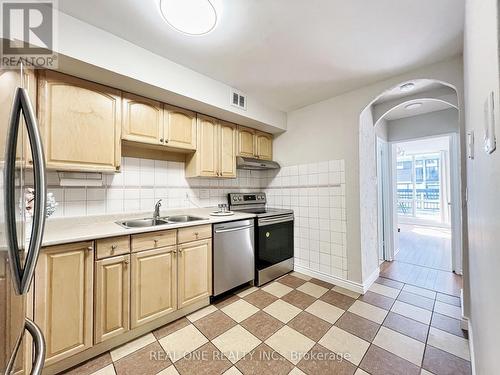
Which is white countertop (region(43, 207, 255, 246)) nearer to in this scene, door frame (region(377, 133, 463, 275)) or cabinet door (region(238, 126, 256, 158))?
cabinet door (region(238, 126, 256, 158))

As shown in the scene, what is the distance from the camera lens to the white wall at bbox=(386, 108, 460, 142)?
3061 millimetres

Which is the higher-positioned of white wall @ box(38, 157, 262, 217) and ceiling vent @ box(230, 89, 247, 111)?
ceiling vent @ box(230, 89, 247, 111)

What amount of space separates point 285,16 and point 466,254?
2369 millimetres

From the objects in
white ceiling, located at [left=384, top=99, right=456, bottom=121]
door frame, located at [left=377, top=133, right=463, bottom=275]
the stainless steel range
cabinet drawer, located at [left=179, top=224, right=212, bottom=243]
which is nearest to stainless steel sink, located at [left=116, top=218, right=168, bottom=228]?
cabinet drawer, located at [left=179, top=224, right=212, bottom=243]

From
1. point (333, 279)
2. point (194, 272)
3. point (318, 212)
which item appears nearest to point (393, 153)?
point (318, 212)

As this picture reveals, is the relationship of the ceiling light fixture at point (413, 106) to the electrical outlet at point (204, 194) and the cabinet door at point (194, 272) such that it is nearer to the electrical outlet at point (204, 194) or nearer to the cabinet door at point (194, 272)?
the electrical outlet at point (204, 194)

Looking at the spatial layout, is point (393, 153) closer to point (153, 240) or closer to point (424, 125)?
point (424, 125)

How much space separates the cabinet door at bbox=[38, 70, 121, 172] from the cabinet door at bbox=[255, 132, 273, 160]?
1843 mm

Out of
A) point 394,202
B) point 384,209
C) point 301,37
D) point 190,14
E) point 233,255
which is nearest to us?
point 190,14

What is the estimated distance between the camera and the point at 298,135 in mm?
3035

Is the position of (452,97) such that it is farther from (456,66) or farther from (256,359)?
(256,359)

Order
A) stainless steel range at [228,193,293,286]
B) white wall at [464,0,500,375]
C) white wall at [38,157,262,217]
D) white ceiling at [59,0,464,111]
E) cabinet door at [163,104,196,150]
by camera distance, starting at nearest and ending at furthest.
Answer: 1. white wall at [464,0,500,375]
2. white ceiling at [59,0,464,111]
3. white wall at [38,157,262,217]
4. cabinet door at [163,104,196,150]
5. stainless steel range at [228,193,293,286]

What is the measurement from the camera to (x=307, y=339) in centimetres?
164

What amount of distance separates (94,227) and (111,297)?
574mm
